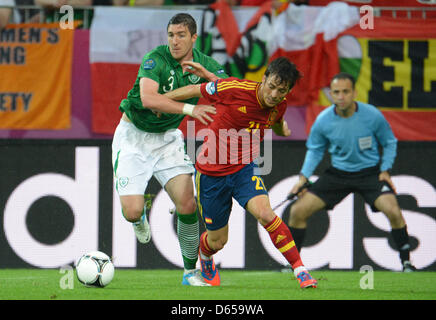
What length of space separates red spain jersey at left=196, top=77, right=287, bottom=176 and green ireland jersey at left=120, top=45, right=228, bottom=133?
448 mm

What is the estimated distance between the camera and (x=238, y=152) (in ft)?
20.7

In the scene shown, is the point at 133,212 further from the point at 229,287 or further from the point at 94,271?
the point at 229,287

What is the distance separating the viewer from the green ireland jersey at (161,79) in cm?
652

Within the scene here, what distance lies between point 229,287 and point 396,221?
8.30 feet

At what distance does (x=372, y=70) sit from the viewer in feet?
30.5

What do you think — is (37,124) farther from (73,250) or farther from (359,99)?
(359,99)

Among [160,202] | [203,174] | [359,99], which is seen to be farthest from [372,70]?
[203,174]

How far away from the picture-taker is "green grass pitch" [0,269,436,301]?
575 cm

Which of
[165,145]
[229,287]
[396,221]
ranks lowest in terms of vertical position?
[229,287]

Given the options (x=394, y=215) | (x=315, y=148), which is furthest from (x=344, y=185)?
(x=394, y=215)

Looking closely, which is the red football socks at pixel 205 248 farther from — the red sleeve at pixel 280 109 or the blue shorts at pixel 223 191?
the red sleeve at pixel 280 109

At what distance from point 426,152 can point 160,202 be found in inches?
126

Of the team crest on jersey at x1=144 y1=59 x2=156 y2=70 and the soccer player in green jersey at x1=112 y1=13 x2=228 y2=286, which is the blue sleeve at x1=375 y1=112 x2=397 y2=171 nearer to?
the soccer player in green jersey at x1=112 y1=13 x2=228 y2=286

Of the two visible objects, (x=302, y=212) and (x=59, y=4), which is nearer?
(x=302, y=212)
